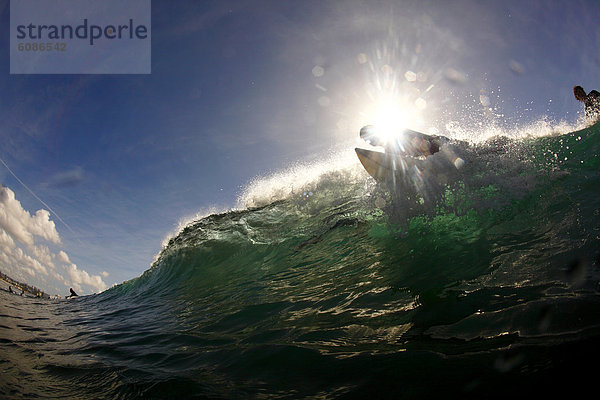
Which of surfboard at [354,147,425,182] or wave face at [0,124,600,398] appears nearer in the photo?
wave face at [0,124,600,398]

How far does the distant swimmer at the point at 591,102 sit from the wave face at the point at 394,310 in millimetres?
3220

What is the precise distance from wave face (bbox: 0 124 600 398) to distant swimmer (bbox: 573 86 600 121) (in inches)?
127

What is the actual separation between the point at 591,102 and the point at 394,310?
14.0m

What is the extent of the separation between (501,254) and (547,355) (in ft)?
8.50

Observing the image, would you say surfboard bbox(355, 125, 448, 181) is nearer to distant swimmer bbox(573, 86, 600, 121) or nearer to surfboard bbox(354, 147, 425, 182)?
surfboard bbox(354, 147, 425, 182)

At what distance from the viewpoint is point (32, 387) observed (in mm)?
2291

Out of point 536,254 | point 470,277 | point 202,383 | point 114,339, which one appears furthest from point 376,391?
point 114,339

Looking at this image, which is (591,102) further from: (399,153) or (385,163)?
(385,163)

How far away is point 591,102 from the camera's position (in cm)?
1091

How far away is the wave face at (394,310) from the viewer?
2020mm

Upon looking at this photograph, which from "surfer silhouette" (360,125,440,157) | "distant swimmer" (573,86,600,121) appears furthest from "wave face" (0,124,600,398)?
"distant swimmer" (573,86,600,121)

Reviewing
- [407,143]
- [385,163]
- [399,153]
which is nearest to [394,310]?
[385,163]

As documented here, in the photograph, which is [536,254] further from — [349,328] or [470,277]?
[349,328]

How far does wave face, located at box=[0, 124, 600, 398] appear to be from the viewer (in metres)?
2.02
